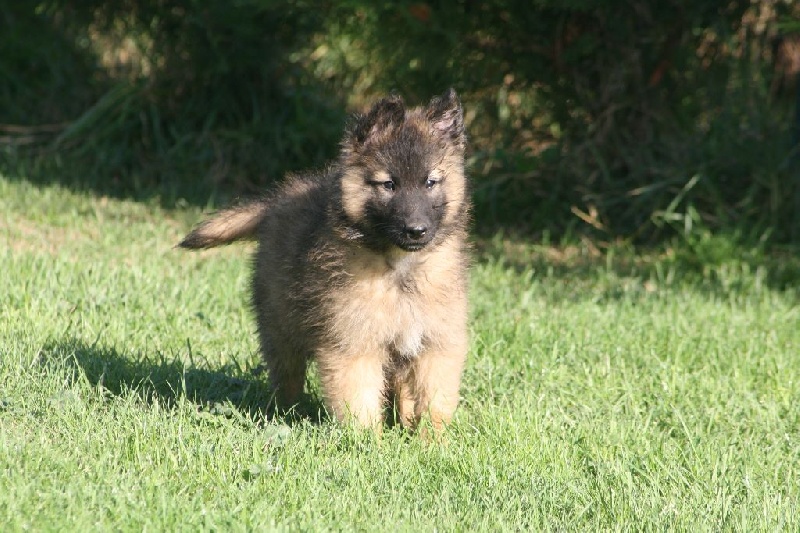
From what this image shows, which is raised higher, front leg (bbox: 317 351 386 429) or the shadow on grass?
front leg (bbox: 317 351 386 429)

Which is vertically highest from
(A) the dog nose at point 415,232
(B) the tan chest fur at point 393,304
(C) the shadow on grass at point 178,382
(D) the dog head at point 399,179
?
(D) the dog head at point 399,179

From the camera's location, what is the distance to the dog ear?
4.66 metres

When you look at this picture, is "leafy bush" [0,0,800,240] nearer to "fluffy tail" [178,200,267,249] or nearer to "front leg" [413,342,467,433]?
"fluffy tail" [178,200,267,249]

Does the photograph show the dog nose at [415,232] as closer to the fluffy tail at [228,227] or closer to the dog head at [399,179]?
the dog head at [399,179]

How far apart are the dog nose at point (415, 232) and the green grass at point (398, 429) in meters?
0.80

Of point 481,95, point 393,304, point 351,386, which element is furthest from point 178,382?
point 481,95

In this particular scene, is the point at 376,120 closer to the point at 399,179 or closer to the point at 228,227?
the point at 399,179

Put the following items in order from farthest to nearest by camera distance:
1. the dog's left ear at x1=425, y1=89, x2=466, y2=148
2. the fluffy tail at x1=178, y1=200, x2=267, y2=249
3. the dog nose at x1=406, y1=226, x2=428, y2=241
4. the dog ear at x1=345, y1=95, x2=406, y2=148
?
the fluffy tail at x1=178, y1=200, x2=267, y2=249
the dog's left ear at x1=425, y1=89, x2=466, y2=148
the dog ear at x1=345, y1=95, x2=406, y2=148
the dog nose at x1=406, y1=226, x2=428, y2=241

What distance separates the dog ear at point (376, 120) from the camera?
15.3 ft

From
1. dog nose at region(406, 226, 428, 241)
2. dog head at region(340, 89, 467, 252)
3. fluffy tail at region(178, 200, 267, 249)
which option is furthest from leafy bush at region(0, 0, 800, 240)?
dog nose at region(406, 226, 428, 241)

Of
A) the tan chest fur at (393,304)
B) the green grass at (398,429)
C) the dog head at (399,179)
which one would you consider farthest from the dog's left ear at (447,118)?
the green grass at (398,429)

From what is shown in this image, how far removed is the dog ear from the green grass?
3.89 ft

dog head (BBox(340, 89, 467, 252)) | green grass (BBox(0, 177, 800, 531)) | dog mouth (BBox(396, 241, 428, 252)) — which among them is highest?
dog head (BBox(340, 89, 467, 252))

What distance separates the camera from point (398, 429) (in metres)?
4.87
